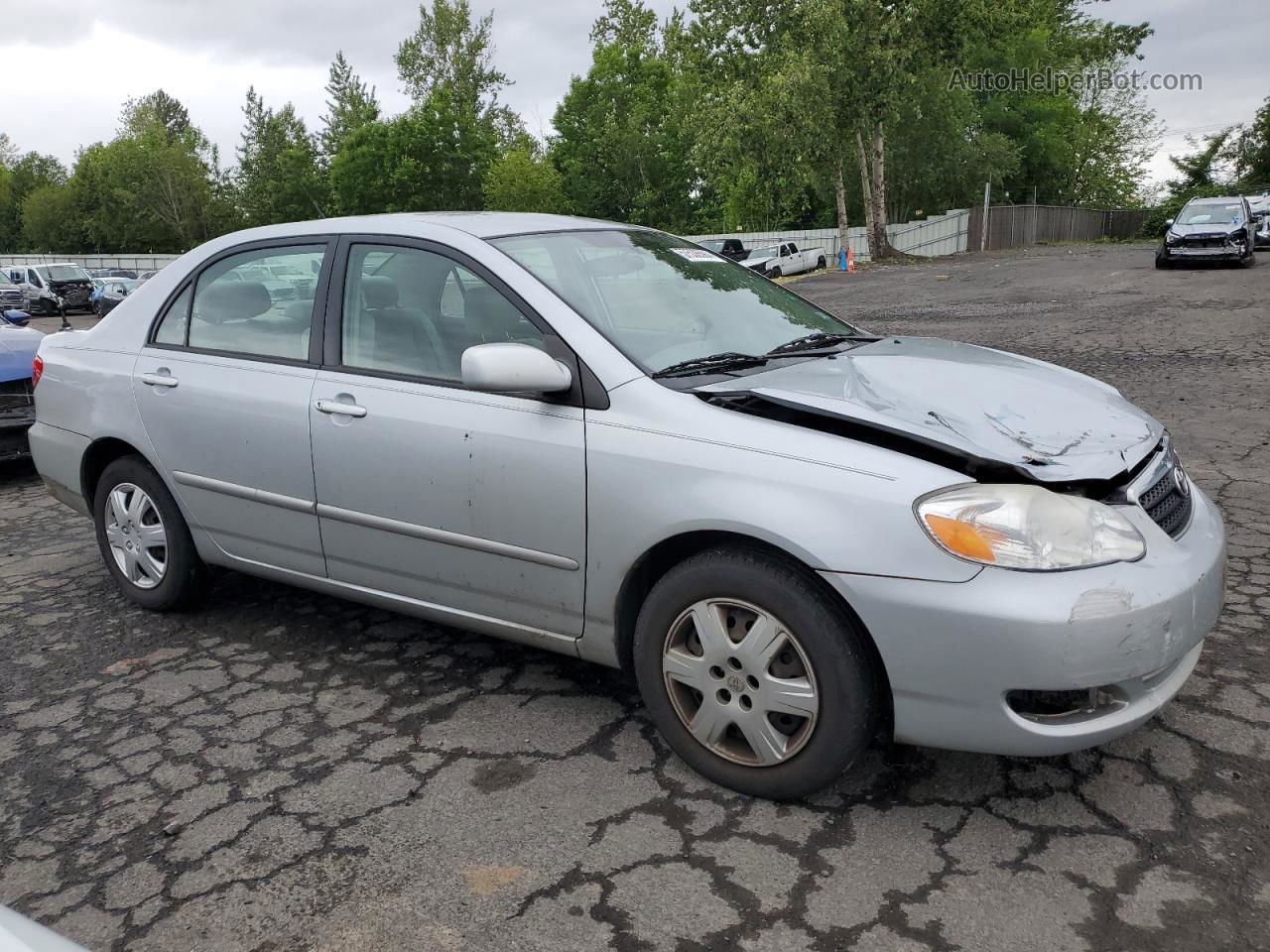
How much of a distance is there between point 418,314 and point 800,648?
5.88ft

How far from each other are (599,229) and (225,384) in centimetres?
154

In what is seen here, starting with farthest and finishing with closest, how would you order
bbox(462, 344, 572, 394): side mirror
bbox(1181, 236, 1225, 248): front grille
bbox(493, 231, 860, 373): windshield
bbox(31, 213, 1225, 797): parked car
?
bbox(1181, 236, 1225, 248): front grille, bbox(493, 231, 860, 373): windshield, bbox(462, 344, 572, 394): side mirror, bbox(31, 213, 1225, 797): parked car

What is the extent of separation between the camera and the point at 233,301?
4.16m

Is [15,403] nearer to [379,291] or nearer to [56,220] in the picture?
[379,291]

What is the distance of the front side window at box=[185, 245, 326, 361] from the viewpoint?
389 centimetres

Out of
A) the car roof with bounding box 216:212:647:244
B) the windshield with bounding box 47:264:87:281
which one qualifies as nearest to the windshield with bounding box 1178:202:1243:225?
the car roof with bounding box 216:212:647:244

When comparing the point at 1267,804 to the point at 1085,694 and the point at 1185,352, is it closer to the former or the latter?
the point at 1085,694

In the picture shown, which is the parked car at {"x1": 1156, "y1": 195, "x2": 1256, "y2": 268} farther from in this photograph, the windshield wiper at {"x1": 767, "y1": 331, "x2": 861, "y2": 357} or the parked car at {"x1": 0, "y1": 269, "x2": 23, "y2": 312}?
the parked car at {"x1": 0, "y1": 269, "x2": 23, "y2": 312}

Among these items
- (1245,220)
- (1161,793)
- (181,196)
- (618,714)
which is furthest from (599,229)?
(181,196)

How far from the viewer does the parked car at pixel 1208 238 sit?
21141mm

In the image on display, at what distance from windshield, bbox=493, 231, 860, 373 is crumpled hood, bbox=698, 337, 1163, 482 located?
0.30m

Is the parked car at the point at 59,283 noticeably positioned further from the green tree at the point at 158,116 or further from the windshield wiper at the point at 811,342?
the green tree at the point at 158,116

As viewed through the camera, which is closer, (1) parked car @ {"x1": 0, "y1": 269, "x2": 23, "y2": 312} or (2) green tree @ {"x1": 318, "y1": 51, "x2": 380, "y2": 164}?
(1) parked car @ {"x1": 0, "y1": 269, "x2": 23, "y2": 312}

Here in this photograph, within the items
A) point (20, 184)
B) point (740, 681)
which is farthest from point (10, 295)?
point (20, 184)
